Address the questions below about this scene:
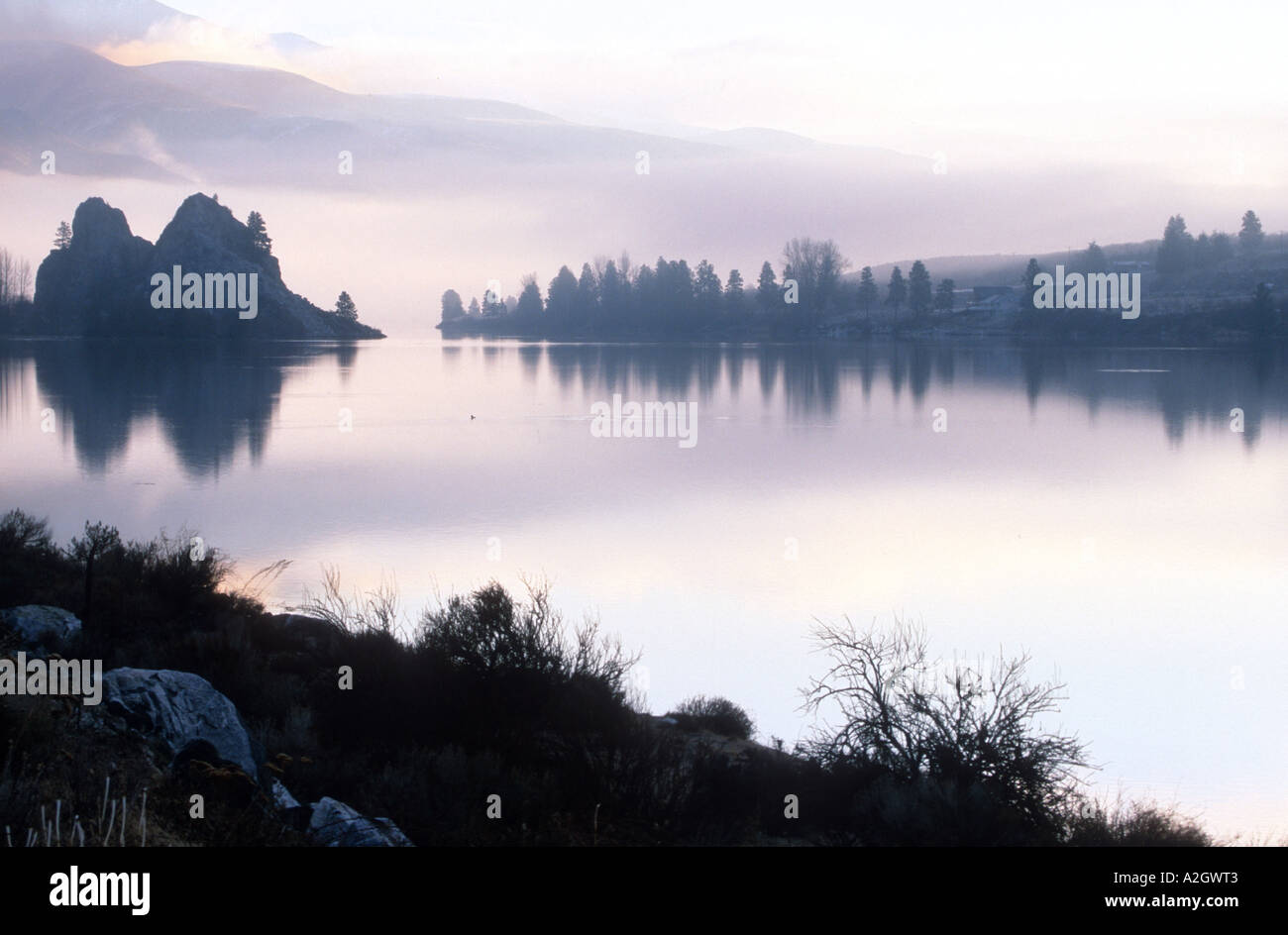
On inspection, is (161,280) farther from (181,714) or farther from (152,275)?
(181,714)

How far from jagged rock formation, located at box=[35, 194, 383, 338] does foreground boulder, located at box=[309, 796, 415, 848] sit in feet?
262

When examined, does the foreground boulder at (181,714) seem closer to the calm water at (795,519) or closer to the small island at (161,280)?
the calm water at (795,519)

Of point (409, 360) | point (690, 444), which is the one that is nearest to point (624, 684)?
point (690, 444)

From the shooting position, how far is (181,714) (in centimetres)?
556

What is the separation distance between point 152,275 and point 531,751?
301ft

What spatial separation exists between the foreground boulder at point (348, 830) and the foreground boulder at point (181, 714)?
16.0 inches

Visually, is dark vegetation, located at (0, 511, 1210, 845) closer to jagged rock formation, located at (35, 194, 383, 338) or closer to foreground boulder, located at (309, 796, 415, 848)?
foreground boulder, located at (309, 796, 415, 848)

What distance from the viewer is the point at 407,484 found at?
20016 mm

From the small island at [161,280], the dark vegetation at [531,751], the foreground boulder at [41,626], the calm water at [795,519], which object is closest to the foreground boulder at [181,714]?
the dark vegetation at [531,751]

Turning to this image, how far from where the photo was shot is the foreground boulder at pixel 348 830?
4812mm

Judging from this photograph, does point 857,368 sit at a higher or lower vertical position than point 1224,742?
higher
